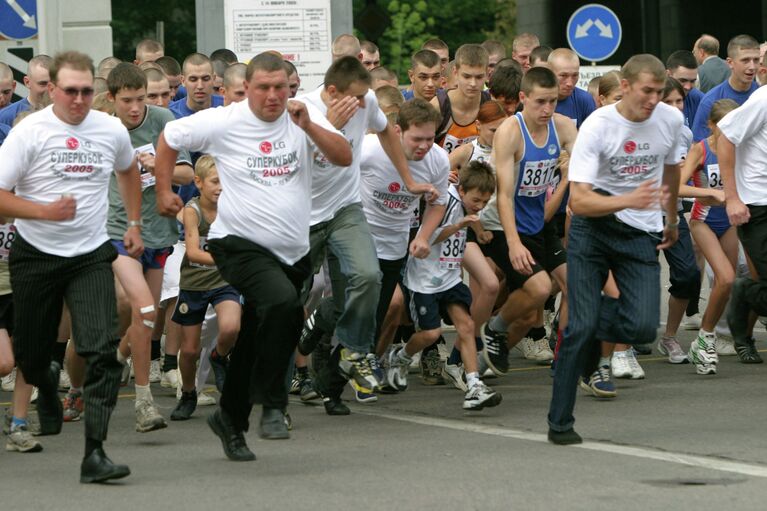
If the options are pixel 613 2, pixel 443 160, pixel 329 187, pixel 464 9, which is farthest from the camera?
pixel 464 9

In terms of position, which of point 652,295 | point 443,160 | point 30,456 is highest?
point 443,160

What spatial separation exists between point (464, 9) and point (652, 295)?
35870 millimetres

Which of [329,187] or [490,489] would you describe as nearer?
[490,489]

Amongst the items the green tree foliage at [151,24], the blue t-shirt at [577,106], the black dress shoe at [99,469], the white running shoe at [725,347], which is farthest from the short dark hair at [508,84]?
the green tree foliage at [151,24]

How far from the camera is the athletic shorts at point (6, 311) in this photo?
10086 millimetres

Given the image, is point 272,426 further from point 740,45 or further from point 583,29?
point 583,29

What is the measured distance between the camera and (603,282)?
9.34m

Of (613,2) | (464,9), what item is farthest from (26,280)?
(464,9)

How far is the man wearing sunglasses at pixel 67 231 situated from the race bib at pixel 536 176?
3387mm

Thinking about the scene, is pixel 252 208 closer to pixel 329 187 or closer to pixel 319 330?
pixel 329 187

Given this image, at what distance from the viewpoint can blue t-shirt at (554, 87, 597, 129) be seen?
13.1 meters

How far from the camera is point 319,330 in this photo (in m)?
10.9

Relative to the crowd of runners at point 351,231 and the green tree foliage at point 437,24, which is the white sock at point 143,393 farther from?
the green tree foliage at point 437,24

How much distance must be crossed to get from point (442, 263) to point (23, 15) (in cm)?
681
